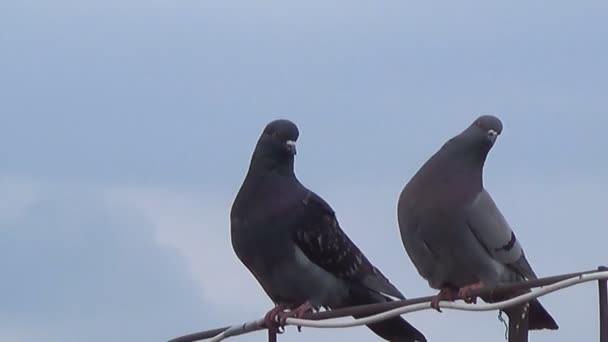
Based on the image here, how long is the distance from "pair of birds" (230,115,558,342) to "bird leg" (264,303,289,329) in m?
0.01

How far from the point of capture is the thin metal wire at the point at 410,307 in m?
5.04

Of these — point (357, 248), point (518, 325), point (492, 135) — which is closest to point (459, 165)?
point (492, 135)

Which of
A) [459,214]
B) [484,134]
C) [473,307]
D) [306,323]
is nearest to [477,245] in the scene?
[459,214]

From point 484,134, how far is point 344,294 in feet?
5.40

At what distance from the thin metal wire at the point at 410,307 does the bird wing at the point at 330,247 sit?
7.58 feet

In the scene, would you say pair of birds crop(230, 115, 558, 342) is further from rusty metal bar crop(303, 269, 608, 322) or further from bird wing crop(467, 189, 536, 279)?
rusty metal bar crop(303, 269, 608, 322)

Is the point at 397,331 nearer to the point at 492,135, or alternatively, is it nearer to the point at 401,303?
the point at 492,135

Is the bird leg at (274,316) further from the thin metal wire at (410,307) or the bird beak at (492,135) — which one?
the bird beak at (492,135)

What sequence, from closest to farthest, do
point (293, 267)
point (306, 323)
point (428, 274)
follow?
point (306, 323) < point (428, 274) < point (293, 267)

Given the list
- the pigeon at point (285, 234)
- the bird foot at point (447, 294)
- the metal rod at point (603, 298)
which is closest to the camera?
the metal rod at point (603, 298)

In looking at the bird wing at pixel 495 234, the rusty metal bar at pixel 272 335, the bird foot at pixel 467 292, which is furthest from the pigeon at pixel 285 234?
the rusty metal bar at pixel 272 335

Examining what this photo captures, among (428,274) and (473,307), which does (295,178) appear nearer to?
(428,274)

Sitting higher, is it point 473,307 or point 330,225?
point 330,225

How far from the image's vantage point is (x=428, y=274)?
28.5ft
